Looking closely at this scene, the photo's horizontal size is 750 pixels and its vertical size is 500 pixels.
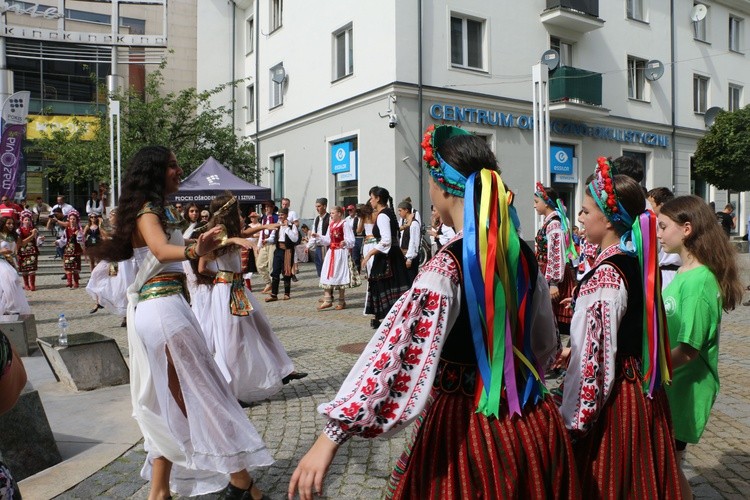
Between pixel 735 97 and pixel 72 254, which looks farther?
pixel 735 97

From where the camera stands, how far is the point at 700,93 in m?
25.2

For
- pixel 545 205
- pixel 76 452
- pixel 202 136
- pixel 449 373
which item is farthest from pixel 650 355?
pixel 202 136

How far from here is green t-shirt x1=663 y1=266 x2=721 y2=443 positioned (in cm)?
306

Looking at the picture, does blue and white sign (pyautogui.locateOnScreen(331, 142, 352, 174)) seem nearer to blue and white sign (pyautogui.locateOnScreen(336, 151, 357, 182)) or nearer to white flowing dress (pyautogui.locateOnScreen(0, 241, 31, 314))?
blue and white sign (pyautogui.locateOnScreen(336, 151, 357, 182))

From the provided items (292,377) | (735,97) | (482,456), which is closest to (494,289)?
(482,456)

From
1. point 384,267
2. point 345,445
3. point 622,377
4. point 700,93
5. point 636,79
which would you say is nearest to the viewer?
point 622,377

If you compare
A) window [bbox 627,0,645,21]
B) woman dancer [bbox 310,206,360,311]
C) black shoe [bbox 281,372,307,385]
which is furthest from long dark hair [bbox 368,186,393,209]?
window [bbox 627,0,645,21]

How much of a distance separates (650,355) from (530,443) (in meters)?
0.86

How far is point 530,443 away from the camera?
2.09 meters

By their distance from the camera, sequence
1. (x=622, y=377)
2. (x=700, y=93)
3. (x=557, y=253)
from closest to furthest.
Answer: (x=622, y=377) → (x=557, y=253) → (x=700, y=93)

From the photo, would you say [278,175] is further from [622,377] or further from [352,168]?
[622,377]

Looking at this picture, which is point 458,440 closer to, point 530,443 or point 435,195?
point 530,443

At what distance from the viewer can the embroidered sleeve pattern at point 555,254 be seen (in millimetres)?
6773

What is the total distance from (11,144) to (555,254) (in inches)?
676
